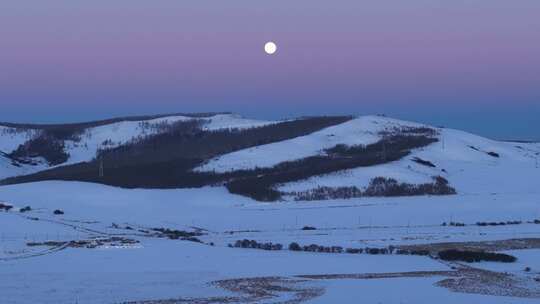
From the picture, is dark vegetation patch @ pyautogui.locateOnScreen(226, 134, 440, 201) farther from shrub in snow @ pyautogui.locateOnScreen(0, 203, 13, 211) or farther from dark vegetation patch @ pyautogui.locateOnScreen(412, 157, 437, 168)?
shrub in snow @ pyautogui.locateOnScreen(0, 203, 13, 211)

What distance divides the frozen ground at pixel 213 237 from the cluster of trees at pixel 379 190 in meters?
3.29

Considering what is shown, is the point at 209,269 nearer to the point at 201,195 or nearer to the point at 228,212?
the point at 228,212

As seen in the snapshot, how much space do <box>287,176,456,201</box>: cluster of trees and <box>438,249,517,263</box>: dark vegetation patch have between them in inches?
987

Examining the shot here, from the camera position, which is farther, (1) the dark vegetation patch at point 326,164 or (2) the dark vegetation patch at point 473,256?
(1) the dark vegetation patch at point 326,164

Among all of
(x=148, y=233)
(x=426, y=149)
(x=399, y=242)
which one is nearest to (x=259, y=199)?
(x=148, y=233)

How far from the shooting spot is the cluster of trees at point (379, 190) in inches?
2243

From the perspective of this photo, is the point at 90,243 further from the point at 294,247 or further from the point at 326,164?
the point at 326,164

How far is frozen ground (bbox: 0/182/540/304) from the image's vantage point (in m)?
22.9

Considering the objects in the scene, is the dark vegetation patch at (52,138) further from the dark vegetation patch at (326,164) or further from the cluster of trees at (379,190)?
the cluster of trees at (379,190)

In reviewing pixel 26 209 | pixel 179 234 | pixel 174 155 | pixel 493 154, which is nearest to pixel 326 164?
pixel 493 154

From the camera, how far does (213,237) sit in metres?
38.5

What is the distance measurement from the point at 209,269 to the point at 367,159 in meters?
45.4

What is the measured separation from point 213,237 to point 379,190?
75.8 feet

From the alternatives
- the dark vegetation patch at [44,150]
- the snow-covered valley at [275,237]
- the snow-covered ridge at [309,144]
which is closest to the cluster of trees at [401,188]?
the snow-covered valley at [275,237]
